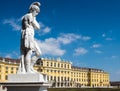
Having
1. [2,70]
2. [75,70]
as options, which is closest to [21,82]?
[2,70]

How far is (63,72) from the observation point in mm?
117312

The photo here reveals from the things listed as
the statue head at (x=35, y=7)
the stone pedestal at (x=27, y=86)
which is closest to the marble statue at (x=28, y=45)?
the statue head at (x=35, y=7)

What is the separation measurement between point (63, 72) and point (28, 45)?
10872 centimetres

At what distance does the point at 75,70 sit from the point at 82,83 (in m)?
9.21

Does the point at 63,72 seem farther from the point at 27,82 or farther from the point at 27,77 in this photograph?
the point at 27,82

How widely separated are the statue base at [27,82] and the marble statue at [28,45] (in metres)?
0.28

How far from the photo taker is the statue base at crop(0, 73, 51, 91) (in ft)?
28.2

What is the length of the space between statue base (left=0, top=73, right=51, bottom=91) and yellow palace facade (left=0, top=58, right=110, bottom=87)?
76648 mm

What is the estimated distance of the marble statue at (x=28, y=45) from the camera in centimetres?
916

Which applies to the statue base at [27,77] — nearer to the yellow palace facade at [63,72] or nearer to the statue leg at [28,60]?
the statue leg at [28,60]

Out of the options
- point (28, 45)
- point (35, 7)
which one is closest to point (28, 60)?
point (28, 45)

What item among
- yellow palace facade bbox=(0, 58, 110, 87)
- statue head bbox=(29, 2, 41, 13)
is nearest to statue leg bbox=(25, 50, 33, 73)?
statue head bbox=(29, 2, 41, 13)

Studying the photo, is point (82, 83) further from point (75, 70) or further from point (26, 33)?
point (26, 33)

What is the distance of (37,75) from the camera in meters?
8.77
